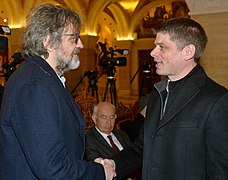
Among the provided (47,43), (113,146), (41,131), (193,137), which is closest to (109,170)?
(193,137)

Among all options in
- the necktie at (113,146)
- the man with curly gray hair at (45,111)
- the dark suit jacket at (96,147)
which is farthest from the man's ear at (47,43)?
the necktie at (113,146)

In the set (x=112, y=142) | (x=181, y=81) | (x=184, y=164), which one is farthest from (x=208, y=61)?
(x=184, y=164)

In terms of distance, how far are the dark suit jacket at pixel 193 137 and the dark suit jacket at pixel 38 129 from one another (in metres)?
0.41

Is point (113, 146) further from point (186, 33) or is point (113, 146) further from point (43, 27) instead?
point (43, 27)

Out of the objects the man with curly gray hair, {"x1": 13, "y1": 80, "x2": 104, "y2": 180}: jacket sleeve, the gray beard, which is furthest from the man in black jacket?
{"x1": 13, "y1": 80, "x2": 104, "y2": 180}: jacket sleeve

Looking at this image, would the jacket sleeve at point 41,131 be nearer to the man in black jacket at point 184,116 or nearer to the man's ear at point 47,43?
the man's ear at point 47,43

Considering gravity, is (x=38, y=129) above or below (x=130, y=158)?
above

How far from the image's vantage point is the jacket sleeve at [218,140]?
1.70 meters

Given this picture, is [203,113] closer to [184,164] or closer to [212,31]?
[184,164]

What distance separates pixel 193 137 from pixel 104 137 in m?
1.83

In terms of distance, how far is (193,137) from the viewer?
1.74 meters

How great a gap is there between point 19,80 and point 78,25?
44cm

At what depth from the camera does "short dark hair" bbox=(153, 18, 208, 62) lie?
6.05ft

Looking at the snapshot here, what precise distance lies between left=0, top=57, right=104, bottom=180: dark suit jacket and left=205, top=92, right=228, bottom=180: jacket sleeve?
586 mm
